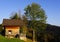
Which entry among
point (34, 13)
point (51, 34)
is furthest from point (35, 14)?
point (51, 34)

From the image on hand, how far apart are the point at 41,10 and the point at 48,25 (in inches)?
167

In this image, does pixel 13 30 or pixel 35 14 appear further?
pixel 35 14

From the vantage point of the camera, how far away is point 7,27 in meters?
36.5

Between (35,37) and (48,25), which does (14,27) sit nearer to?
(35,37)

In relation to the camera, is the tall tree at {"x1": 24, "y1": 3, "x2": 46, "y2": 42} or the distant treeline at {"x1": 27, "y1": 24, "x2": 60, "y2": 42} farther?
the tall tree at {"x1": 24, "y1": 3, "x2": 46, "y2": 42}

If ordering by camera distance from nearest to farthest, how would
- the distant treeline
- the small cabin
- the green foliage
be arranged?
the small cabin < the distant treeline < the green foliage

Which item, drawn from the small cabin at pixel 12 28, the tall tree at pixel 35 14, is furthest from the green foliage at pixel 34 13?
the small cabin at pixel 12 28

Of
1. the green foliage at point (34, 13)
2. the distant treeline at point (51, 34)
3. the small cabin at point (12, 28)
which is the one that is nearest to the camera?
the small cabin at point (12, 28)

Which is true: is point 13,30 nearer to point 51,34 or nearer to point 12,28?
point 12,28

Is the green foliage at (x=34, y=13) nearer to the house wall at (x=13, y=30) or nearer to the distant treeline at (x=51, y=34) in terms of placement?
the distant treeline at (x=51, y=34)

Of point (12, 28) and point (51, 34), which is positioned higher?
point (12, 28)

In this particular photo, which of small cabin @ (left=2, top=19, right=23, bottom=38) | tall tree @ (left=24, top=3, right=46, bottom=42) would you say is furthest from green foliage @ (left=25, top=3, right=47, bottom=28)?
small cabin @ (left=2, top=19, right=23, bottom=38)

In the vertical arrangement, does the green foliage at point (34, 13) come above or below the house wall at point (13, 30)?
above

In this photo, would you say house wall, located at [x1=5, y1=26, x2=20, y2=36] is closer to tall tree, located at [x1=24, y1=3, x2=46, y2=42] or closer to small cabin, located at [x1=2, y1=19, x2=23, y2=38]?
small cabin, located at [x1=2, y1=19, x2=23, y2=38]
